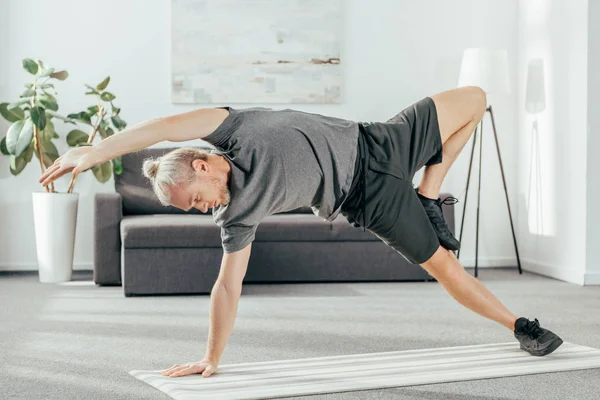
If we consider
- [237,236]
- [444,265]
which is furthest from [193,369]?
[444,265]

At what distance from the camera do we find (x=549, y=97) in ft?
19.3

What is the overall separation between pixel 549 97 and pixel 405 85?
1.01 meters

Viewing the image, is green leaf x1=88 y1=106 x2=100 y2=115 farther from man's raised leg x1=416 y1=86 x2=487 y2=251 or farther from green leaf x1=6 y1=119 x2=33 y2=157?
man's raised leg x1=416 y1=86 x2=487 y2=251

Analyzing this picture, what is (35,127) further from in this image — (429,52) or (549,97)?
(549,97)

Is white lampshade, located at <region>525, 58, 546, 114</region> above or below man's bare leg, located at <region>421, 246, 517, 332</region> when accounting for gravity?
above

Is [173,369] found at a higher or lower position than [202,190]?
lower

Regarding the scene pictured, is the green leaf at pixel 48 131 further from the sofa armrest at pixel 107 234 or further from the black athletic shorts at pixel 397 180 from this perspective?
the black athletic shorts at pixel 397 180

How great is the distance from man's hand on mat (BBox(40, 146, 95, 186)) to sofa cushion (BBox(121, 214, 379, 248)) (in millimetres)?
2600

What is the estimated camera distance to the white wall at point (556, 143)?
17.9 ft

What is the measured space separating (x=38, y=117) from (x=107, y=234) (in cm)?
84

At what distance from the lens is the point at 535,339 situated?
320 cm

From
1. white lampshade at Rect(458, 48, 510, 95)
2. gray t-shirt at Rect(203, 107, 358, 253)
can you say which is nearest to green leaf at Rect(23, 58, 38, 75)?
white lampshade at Rect(458, 48, 510, 95)

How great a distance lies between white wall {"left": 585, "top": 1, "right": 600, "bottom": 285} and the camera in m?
5.33

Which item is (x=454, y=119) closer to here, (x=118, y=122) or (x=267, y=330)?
(x=267, y=330)
